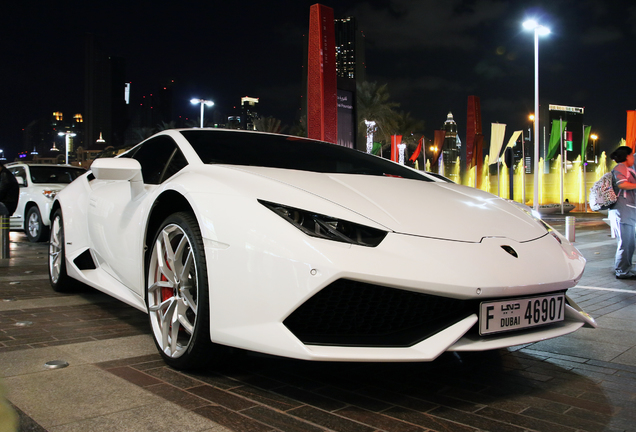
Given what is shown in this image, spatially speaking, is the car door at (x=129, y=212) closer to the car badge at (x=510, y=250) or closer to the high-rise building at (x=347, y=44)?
the car badge at (x=510, y=250)

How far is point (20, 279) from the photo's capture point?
219 inches

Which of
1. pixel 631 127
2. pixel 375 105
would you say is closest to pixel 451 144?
pixel 375 105

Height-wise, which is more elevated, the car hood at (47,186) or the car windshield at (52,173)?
the car windshield at (52,173)

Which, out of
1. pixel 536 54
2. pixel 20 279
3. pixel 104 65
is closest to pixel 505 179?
pixel 536 54

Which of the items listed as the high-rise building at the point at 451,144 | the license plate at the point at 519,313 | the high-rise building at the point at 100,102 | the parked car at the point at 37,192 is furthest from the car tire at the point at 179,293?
the high-rise building at the point at 100,102

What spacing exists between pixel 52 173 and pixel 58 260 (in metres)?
6.82

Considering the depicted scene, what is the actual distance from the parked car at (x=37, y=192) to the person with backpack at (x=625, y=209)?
8.76m

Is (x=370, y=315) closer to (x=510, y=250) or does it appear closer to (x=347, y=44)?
(x=510, y=250)

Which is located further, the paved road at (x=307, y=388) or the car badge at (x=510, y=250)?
the car badge at (x=510, y=250)

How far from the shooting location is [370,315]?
85.4 inches

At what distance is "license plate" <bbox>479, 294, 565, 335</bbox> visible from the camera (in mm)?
2193

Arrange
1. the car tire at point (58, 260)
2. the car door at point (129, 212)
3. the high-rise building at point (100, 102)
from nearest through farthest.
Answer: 1. the car door at point (129, 212)
2. the car tire at point (58, 260)
3. the high-rise building at point (100, 102)

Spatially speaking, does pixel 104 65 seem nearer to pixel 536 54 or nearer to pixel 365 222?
pixel 536 54

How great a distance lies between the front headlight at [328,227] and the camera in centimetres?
218
